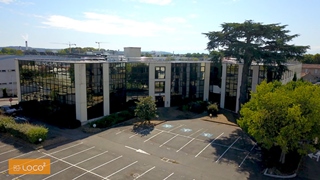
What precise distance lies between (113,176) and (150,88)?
20.4 metres

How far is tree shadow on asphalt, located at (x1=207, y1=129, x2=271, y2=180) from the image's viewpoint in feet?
65.1

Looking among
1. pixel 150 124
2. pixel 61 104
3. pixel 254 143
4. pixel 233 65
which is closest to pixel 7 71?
pixel 61 104

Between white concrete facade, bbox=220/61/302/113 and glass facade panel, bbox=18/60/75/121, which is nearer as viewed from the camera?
glass facade panel, bbox=18/60/75/121

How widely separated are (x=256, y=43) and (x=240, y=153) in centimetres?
1506

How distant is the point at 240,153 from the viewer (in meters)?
22.9

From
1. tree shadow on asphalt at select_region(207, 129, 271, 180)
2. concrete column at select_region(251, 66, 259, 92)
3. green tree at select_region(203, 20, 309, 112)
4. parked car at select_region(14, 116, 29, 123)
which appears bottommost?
tree shadow on asphalt at select_region(207, 129, 271, 180)

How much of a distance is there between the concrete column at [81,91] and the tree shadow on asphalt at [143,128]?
634 cm

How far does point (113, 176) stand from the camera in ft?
59.5

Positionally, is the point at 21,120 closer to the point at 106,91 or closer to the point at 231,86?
the point at 106,91

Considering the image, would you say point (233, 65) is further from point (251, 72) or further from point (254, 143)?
point (254, 143)

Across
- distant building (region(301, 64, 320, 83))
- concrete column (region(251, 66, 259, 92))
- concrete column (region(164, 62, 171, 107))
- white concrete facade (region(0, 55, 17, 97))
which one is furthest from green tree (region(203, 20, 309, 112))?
distant building (region(301, 64, 320, 83))

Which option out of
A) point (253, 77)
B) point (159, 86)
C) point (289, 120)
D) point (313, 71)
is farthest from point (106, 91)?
point (313, 71)

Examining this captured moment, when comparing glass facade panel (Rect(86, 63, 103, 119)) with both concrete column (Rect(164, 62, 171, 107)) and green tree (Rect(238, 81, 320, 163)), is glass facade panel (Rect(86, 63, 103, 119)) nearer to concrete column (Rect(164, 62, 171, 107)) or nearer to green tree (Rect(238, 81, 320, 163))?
concrete column (Rect(164, 62, 171, 107))

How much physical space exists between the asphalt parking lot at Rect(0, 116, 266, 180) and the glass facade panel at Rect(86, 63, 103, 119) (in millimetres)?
4423
